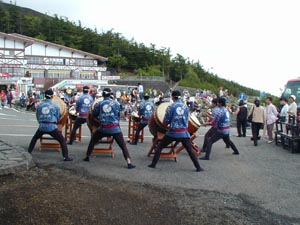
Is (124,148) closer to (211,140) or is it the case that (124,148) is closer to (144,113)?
(211,140)

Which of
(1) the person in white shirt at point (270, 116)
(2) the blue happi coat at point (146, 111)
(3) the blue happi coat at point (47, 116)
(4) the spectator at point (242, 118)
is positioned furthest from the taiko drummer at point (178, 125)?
(4) the spectator at point (242, 118)

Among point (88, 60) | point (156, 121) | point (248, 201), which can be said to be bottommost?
point (248, 201)

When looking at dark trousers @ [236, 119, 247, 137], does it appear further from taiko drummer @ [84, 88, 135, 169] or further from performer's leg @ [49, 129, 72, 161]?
performer's leg @ [49, 129, 72, 161]

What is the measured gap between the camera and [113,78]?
43.8 metres

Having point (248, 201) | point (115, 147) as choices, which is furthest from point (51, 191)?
point (115, 147)

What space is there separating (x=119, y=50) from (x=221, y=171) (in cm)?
5273

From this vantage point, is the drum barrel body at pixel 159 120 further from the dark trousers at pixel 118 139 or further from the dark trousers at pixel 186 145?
the dark trousers at pixel 118 139

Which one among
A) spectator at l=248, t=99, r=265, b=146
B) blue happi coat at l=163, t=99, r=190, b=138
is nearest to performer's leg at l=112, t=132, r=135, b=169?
blue happi coat at l=163, t=99, r=190, b=138

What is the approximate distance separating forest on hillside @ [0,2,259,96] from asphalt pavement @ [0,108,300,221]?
141 feet

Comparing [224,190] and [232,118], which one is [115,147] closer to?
[224,190]

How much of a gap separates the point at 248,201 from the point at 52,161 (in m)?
4.18

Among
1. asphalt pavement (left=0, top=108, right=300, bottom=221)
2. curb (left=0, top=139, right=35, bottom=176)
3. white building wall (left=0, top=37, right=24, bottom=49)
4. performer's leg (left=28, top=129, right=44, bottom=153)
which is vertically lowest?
asphalt pavement (left=0, top=108, right=300, bottom=221)

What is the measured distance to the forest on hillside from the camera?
56.1m

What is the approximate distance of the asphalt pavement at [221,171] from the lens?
6406mm
